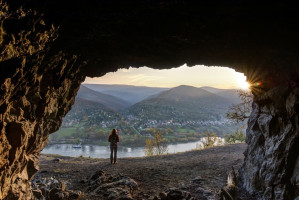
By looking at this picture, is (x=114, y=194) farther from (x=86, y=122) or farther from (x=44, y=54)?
(x=86, y=122)

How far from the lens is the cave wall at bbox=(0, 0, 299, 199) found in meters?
5.57

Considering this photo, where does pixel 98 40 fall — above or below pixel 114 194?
above

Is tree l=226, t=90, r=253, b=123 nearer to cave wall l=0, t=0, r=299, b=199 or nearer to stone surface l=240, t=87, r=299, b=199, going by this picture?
stone surface l=240, t=87, r=299, b=199

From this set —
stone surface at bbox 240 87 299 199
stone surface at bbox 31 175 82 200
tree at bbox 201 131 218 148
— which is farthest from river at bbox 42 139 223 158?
stone surface at bbox 240 87 299 199

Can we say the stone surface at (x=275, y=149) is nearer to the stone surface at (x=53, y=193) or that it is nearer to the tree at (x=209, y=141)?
the stone surface at (x=53, y=193)

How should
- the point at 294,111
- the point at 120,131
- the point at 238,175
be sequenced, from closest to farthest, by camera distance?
the point at 294,111, the point at 238,175, the point at 120,131

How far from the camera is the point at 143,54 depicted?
9805mm

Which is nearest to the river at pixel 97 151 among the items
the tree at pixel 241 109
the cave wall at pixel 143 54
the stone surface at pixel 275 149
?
the tree at pixel 241 109

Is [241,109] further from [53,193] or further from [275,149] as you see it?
[53,193]

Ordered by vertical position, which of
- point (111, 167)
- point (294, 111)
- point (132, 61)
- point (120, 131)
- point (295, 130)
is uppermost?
Answer: point (132, 61)

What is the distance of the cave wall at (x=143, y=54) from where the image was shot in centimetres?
557

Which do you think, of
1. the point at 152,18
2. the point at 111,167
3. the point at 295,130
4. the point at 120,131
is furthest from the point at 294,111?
the point at 120,131

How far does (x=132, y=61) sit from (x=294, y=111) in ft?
25.4

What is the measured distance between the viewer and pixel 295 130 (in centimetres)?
783
